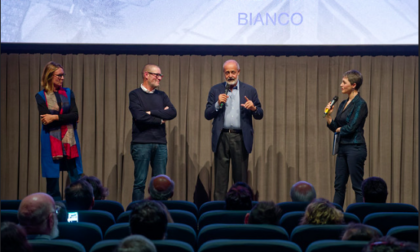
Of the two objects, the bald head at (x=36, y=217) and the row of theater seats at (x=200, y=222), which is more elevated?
the bald head at (x=36, y=217)

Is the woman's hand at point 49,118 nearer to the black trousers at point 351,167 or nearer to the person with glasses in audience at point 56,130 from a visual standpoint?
the person with glasses in audience at point 56,130

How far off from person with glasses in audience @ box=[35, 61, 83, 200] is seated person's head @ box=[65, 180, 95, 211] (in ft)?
4.65

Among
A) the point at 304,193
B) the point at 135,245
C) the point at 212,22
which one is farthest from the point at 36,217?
the point at 212,22

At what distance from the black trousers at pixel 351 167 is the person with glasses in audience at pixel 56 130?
250cm

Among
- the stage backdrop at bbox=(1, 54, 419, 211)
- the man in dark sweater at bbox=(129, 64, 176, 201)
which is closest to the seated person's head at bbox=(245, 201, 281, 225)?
the man in dark sweater at bbox=(129, 64, 176, 201)

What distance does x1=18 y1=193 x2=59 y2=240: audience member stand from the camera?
9.15 ft

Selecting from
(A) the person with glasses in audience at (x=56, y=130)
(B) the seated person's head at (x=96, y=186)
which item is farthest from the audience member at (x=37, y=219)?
(A) the person with glasses in audience at (x=56, y=130)

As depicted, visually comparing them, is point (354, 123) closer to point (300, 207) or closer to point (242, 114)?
point (242, 114)

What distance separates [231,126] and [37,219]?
2694 millimetres

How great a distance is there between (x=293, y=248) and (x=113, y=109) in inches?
181

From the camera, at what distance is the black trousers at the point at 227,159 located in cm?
517

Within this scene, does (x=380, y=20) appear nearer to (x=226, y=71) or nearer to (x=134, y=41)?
(x=226, y=71)

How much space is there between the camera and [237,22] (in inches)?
240

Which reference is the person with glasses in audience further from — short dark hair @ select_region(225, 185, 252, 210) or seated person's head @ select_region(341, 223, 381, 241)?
seated person's head @ select_region(341, 223, 381, 241)
